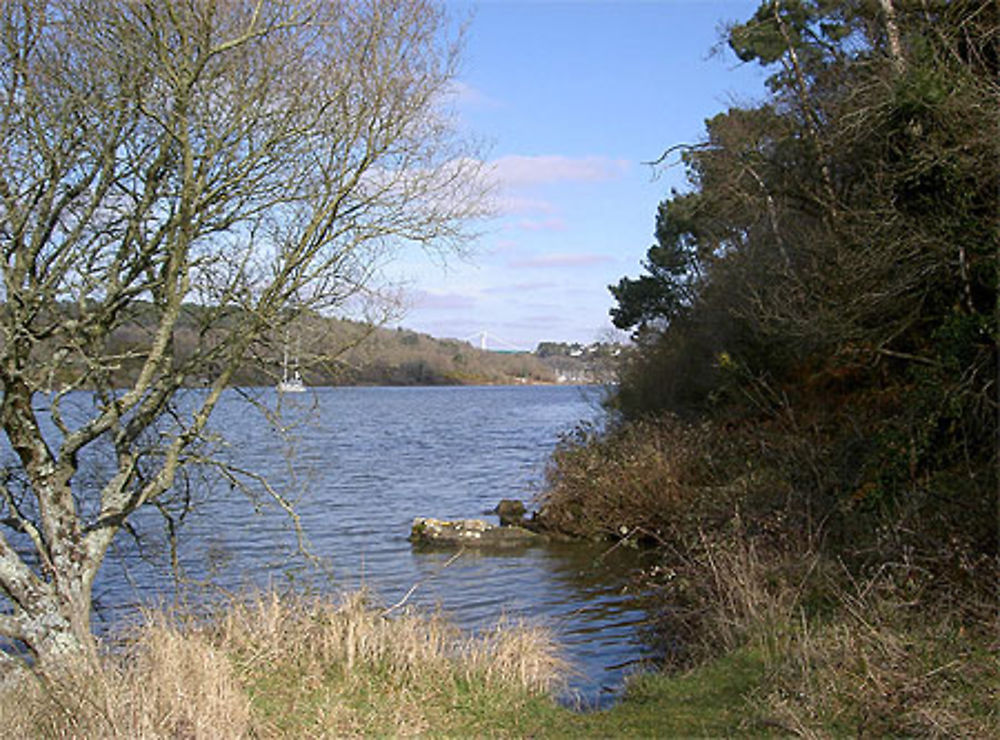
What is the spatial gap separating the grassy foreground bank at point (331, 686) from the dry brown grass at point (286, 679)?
13 millimetres

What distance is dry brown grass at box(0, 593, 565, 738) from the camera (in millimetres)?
6051

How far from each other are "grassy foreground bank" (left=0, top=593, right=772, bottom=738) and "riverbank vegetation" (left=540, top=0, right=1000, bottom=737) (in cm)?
82

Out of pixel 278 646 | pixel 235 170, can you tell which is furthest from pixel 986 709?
pixel 235 170

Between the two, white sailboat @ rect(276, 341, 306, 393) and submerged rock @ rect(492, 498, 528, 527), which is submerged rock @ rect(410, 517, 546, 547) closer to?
submerged rock @ rect(492, 498, 528, 527)

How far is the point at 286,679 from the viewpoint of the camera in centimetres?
762

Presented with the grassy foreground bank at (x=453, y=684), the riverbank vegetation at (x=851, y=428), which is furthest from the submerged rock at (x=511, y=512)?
the grassy foreground bank at (x=453, y=684)

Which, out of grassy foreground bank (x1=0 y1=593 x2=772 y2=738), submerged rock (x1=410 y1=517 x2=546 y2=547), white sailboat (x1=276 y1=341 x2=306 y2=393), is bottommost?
submerged rock (x1=410 y1=517 x2=546 y2=547)

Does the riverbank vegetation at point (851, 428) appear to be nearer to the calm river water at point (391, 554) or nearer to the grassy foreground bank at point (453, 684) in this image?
the grassy foreground bank at point (453, 684)

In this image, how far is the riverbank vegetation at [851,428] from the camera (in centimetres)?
759

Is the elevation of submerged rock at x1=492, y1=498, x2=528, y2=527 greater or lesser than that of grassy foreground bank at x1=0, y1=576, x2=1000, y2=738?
lesser

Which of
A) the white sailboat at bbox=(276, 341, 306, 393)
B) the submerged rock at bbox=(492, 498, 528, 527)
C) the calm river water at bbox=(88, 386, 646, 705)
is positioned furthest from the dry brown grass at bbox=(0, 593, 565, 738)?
the submerged rock at bbox=(492, 498, 528, 527)

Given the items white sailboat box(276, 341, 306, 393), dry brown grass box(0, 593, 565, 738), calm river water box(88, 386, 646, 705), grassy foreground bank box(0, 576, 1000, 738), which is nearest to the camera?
dry brown grass box(0, 593, 565, 738)

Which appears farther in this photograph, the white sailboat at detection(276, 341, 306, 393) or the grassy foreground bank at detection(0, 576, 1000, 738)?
the white sailboat at detection(276, 341, 306, 393)

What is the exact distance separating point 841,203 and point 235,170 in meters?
8.69
